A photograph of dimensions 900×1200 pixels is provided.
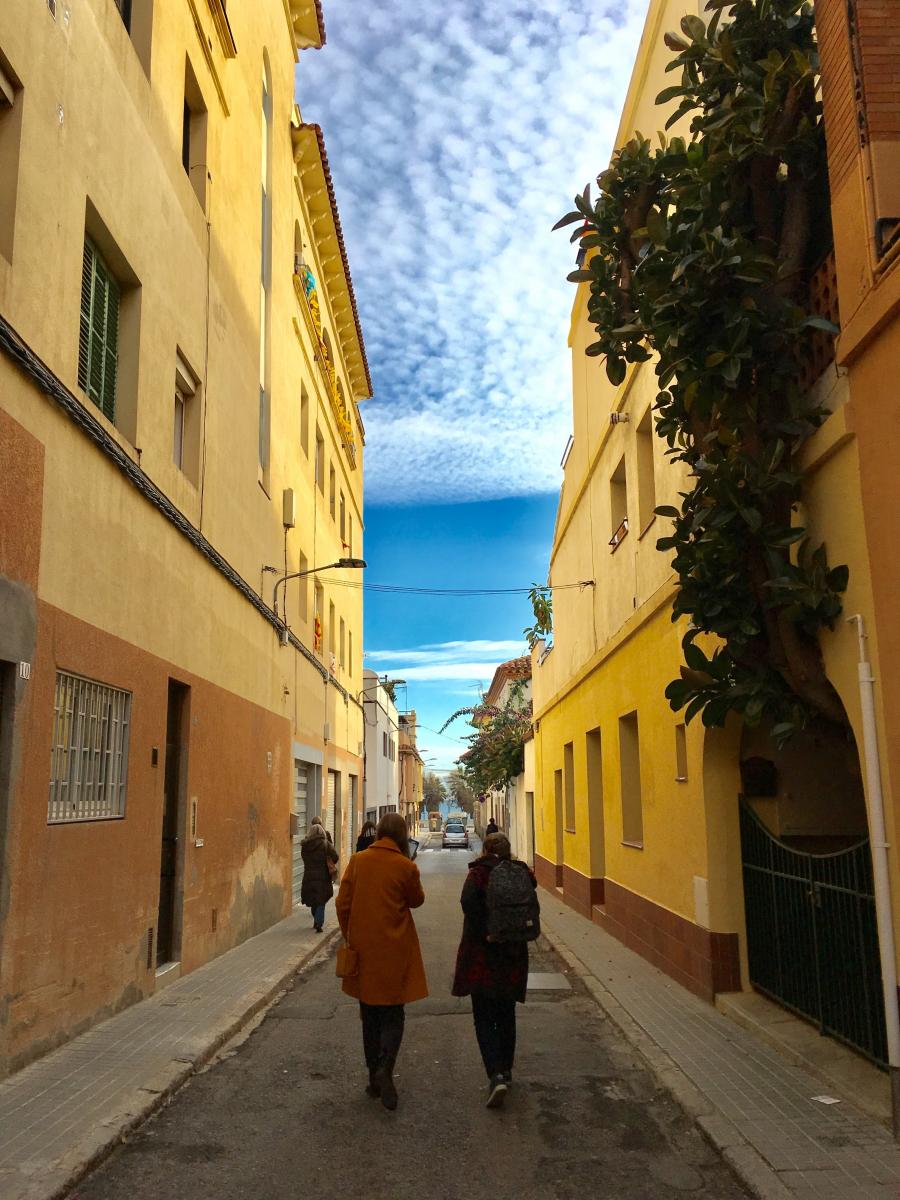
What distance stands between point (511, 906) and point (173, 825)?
525cm

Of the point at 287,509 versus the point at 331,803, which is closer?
the point at 287,509

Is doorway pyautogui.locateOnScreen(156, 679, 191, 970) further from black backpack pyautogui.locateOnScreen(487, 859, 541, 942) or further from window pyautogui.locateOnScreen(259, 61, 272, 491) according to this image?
window pyautogui.locateOnScreen(259, 61, 272, 491)

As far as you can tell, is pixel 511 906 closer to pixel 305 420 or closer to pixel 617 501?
pixel 617 501

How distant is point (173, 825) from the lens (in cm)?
1033

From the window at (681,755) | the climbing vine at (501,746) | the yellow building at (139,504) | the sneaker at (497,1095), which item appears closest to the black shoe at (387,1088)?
the sneaker at (497,1095)

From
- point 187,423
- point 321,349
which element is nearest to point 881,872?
point 187,423

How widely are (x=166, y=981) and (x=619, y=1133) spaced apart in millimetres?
5479

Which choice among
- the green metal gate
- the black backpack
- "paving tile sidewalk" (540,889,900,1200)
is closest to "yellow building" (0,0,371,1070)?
the black backpack

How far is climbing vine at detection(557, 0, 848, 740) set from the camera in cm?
642

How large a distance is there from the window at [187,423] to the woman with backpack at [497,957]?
6324mm

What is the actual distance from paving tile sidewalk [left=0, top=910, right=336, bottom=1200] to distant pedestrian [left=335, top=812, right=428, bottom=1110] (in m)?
1.29

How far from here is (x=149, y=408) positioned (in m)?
9.40

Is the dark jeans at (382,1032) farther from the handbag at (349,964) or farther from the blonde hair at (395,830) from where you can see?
the blonde hair at (395,830)

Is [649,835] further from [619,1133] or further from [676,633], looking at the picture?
[619,1133]
